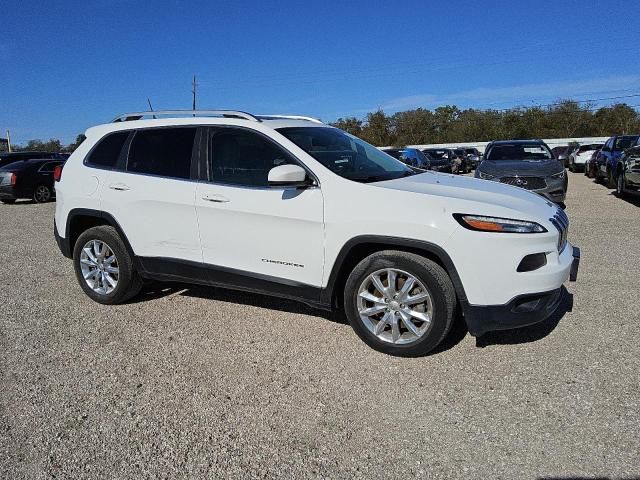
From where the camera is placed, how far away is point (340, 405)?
3.19m

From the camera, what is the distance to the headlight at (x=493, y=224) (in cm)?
344

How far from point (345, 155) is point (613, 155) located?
14.4 meters

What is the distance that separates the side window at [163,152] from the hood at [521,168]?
302 inches

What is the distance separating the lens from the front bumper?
347 centimetres

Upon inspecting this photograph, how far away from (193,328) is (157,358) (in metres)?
0.61

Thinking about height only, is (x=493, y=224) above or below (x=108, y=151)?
below

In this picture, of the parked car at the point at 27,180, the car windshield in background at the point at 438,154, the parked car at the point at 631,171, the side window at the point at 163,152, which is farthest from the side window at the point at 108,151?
the car windshield in background at the point at 438,154

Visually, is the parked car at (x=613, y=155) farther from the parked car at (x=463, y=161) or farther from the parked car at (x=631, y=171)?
the parked car at (x=463, y=161)

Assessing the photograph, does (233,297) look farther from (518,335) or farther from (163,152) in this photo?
(518,335)

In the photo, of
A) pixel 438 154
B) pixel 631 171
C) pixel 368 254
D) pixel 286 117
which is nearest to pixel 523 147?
pixel 631 171

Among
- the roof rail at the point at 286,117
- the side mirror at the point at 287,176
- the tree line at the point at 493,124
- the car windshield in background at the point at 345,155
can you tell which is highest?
the tree line at the point at 493,124

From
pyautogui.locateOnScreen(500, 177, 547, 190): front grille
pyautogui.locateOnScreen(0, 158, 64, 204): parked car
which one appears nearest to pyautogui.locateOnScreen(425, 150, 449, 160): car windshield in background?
pyautogui.locateOnScreen(500, 177, 547, 190): front grille

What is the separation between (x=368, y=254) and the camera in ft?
12.9

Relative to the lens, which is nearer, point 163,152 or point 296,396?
point 296,396
